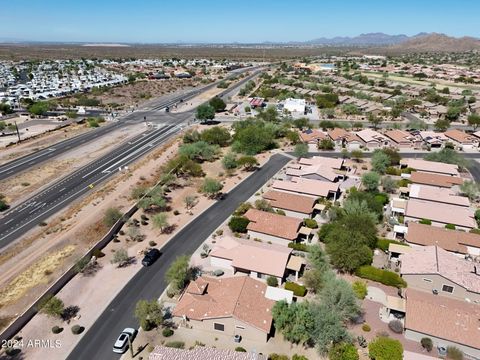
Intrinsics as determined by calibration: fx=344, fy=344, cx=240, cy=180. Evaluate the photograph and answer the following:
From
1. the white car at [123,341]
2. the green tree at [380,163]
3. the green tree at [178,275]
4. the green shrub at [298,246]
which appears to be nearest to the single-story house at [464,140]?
the green tree at [380,163]

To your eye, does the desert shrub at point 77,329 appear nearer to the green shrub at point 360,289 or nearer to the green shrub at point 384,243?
the green shrub at point 360,289

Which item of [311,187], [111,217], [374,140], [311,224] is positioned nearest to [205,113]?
[374,140]

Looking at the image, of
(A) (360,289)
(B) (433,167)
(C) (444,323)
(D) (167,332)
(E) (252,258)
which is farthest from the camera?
(B) (433,167)

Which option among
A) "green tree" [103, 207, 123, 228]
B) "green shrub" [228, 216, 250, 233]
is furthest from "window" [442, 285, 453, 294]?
"green tree" [103, 207, 123, 228]

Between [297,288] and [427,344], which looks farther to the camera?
[297,288]

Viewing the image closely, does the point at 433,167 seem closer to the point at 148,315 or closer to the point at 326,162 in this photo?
the point at 326,162

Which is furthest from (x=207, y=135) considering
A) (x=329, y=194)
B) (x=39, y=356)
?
(x=39, y=356)

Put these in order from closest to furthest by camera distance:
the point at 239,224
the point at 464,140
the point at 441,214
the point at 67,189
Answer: the point at 239,224, the point at 441,214, the point at 67,189, the point at 464,140
